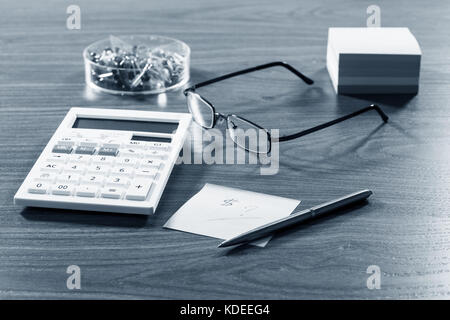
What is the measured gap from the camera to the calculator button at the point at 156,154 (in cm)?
87

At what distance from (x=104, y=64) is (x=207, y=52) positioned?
8.9 inches

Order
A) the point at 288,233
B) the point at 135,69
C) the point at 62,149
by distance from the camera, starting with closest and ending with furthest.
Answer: the point at 288,233 < the point at 62,149 < the point at 135,69

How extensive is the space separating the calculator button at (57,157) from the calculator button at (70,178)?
0.03m

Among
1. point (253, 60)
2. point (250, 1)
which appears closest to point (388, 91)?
point (253, 60)

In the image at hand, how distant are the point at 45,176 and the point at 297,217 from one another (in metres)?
0.30

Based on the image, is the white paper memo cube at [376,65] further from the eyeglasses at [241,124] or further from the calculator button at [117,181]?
the calculator button at [117,181]

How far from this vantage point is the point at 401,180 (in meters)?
0.88

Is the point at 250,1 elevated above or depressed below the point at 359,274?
above

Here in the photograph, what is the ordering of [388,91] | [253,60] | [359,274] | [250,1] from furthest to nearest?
1. [250,1]
2. [253,60]
3. [388,91]
4. [359,274]

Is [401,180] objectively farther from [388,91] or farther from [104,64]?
[104,64]

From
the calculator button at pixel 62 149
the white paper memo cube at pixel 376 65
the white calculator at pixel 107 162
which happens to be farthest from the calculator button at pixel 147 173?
the white paper memo cube at pixel 376 65

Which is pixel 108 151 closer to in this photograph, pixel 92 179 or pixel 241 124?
pixel 92 179

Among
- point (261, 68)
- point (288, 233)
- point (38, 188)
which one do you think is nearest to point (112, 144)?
point (38, 188)

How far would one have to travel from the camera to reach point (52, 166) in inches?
33.4
